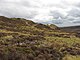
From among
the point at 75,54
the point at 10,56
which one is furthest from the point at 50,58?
the point at 75,54

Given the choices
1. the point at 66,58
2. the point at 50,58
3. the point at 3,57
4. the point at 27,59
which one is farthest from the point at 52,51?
the point at 3,57

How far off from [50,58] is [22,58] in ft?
12.5

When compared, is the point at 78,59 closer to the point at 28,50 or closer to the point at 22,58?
the point at 28,50

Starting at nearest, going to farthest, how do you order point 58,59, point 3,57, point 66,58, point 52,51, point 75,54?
point 3,57
point 58,59
point 66,58
point 52,51
point 75,54

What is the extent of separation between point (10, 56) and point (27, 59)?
1752 mm

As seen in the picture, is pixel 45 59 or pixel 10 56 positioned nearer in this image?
pixel 10 56

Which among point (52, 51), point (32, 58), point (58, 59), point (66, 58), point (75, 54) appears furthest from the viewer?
point (75, 54)

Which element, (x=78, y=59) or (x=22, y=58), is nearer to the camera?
(x=22, y=58)

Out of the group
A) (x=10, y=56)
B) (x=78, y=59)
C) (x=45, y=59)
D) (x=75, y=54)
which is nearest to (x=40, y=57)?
(x=45, y=59)

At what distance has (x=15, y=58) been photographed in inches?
876

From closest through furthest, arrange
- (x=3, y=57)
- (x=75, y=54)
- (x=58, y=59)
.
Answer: (x=3, y=57)
(x=58, y=59)
(x=75, y=54)

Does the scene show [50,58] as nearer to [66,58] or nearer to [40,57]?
[40,57]

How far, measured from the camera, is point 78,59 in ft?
92.3

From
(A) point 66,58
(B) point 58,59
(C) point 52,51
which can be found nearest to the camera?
(B) point 58,59
